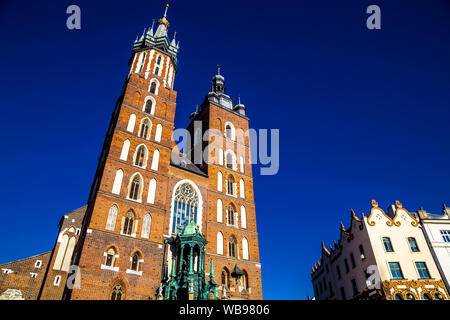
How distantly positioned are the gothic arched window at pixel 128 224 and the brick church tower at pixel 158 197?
8cm

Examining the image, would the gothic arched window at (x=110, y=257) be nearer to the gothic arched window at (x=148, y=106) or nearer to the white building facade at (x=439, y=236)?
the gothic arched window at (x=148, y=106)

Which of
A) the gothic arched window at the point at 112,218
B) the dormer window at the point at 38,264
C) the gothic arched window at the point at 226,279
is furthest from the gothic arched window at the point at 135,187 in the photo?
the dormer window at the point at 38,264

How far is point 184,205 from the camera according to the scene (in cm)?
2783

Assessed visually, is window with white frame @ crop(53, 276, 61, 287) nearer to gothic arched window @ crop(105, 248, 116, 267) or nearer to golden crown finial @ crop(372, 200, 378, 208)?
gothic arched window @ crop(105, 248, 116, 267)

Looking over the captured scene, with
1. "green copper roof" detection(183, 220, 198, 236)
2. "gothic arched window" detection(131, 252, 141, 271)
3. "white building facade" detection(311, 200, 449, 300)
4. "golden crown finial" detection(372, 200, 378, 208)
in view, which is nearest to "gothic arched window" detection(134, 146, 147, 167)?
"green copper roof" detection(183, 220, 198, 236)

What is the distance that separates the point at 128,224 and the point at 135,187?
11.3 feet

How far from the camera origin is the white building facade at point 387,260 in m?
26.7

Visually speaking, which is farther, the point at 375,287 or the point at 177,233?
the point at 375,287

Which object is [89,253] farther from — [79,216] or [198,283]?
[79,216]

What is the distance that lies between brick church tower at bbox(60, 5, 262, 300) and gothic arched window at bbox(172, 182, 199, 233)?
10 centimetres

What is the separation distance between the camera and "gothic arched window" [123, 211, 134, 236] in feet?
76.6
